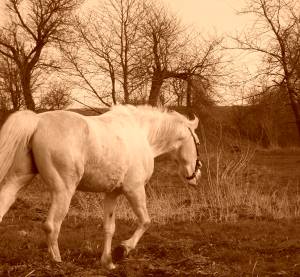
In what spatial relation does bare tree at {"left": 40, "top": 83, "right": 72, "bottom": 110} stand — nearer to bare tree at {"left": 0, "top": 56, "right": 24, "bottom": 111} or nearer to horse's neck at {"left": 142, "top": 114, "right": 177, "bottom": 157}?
bare tree at {"left": 0, "top": 56, "right": 24, "bottom": 111}

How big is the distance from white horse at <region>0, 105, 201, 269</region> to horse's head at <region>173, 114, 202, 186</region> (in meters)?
0.88

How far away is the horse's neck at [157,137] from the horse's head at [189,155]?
0.24m

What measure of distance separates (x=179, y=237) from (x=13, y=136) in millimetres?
4055

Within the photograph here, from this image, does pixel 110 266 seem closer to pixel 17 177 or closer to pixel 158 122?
pixel 17 177

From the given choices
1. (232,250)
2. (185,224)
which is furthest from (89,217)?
(232,250)

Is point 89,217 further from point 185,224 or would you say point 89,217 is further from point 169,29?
point 169,29

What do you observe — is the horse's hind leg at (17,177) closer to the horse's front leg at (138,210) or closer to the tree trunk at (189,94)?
the horse's front leg at (138,210)

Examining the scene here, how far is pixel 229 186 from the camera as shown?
1323cm

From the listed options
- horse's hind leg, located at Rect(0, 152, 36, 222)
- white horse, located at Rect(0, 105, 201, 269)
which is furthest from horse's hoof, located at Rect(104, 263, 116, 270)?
horse's hind leg, located at Rect(0, 152, 36, 222)

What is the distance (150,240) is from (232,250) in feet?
4.79

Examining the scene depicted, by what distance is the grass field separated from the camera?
6555mm

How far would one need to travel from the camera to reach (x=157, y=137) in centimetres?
833

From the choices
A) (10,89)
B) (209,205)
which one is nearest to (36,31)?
(10,89)

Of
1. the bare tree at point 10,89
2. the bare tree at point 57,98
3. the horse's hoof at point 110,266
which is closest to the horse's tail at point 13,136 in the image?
the horse's hoof at point 110,266
